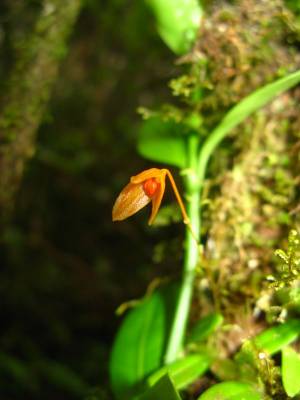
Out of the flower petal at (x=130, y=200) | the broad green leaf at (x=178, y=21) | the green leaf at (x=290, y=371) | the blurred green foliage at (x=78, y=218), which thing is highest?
the broad green leaf at (x=178, y=21)

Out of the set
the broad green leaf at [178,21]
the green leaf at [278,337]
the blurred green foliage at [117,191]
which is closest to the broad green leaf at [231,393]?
the blurred green foliage at [117,191]

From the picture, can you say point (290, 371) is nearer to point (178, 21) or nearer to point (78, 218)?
point (178, 21)

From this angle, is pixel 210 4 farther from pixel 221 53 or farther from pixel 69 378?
pixel 69 378

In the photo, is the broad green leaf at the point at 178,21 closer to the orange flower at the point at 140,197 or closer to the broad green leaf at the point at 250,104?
the broad green leaf at the point at 250,104

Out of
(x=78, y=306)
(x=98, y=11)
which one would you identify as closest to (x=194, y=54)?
(x=78, y=306)

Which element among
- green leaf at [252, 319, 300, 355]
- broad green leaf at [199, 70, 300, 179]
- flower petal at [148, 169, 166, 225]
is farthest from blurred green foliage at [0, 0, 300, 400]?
flower petal at [148, 169, 166, 225]

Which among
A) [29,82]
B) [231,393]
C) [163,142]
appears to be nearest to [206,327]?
[231,393]
